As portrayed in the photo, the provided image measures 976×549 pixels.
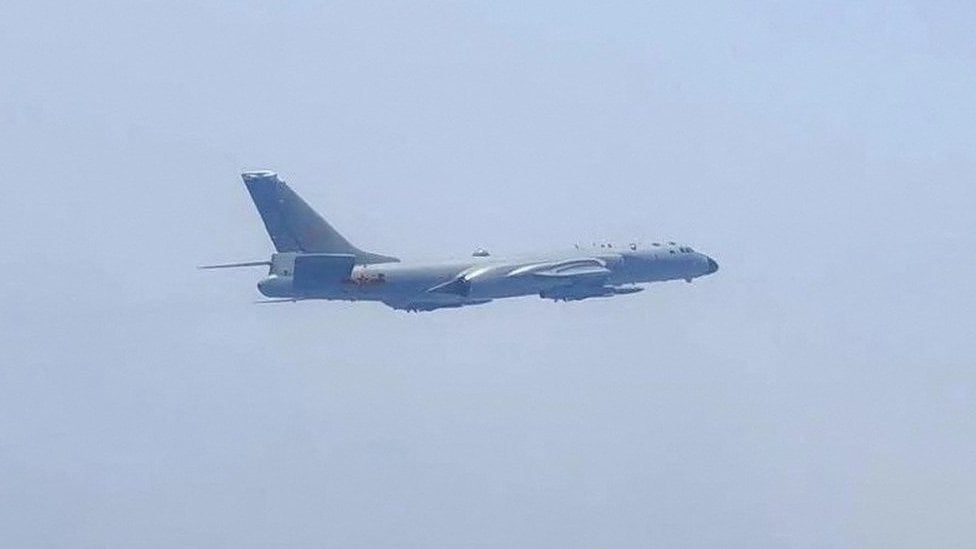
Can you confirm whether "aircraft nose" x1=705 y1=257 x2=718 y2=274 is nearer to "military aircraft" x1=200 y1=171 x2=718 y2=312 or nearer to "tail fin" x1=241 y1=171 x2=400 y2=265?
"military aircraft" x1=200 y1=171 x2=718 y2=312

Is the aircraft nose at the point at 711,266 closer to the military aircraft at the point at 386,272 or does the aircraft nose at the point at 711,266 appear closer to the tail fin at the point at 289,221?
the military aircraft at the point at 386,272

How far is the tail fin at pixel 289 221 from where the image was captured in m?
123

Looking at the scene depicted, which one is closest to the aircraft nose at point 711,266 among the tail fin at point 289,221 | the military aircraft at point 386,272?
the military aircraft at point 386,272

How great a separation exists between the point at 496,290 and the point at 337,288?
9.88 metres

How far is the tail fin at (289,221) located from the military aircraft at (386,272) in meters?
0.06

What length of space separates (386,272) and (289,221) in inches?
246

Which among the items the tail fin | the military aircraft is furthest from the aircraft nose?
the tail fin

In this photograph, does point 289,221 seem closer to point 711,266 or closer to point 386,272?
point 386,272

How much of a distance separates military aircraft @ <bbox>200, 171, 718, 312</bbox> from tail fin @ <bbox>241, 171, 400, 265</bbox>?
2.2 inches

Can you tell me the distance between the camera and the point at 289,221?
12306 centimetres

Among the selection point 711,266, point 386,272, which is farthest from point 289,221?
point 711,266

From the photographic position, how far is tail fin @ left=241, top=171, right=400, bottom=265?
12294 cm

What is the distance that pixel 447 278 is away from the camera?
124 meters

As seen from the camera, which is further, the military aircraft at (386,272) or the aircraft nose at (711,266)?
the aircraft nose at (711,266)
